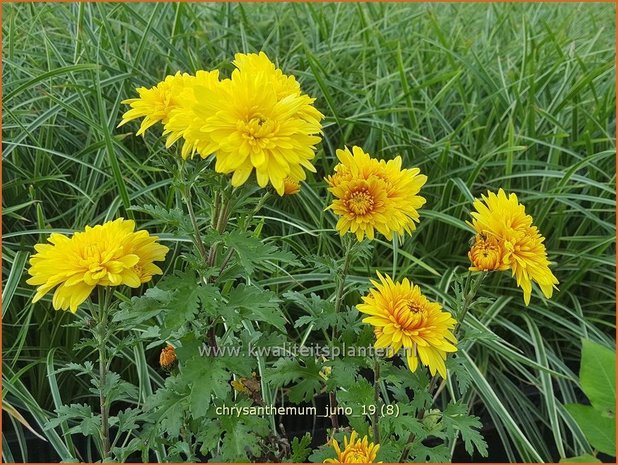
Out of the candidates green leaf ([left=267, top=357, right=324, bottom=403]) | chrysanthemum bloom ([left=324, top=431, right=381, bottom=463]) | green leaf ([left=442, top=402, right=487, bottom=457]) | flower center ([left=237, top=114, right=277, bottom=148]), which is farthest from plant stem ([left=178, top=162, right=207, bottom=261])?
green leaf ([left=442, top=402, right=487, bottom=457])

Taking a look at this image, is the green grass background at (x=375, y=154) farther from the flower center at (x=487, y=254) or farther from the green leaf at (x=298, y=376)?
the flower center at (x=487, y=254)

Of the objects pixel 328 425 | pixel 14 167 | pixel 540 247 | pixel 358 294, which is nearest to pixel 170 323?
pixel 540 247

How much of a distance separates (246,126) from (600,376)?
478mm

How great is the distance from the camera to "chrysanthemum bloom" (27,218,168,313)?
2.62 feet

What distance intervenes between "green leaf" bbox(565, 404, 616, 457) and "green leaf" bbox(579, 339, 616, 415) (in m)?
0.02

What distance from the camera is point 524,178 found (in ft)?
5.99

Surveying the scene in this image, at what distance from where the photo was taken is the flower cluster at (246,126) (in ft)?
2.43

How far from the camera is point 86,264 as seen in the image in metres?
0.80

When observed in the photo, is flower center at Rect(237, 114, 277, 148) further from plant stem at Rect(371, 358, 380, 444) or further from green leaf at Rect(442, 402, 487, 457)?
green leaf at Rect(442, 402, 487, 457)

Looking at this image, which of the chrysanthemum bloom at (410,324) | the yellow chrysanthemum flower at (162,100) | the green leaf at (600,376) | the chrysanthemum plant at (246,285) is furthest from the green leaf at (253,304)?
the green leaf at (600,376)

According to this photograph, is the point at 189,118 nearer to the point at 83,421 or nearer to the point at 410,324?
the point at 410,324

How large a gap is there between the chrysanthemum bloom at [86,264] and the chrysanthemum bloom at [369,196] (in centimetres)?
29

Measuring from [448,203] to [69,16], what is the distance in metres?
→ 1.25

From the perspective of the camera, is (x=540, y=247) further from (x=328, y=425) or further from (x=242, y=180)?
(x=328, y=425)
